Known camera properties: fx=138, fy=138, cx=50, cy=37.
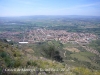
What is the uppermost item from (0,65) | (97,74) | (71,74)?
(0,65)

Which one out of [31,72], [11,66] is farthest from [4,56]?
[31,72]

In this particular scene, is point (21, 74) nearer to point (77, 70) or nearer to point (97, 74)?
point (77, 70)

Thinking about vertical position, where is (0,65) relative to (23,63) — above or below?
above

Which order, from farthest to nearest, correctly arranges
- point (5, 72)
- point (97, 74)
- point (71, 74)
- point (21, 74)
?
1. point (97, 74)
2. point (71, 74)
3. point (21, 74)
4. point (5, 72)

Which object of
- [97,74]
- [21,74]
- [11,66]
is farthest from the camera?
[97,74]

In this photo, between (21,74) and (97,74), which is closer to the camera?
(21,74)

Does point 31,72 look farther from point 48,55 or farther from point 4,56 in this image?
point 48,55

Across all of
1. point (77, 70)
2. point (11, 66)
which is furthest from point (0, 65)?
point (77, 70)

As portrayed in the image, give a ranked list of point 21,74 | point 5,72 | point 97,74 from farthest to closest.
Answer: point 97,74 < point 21,74 < point 5,72

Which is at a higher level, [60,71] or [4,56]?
[4,56]
